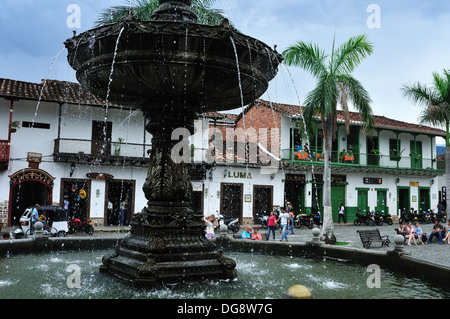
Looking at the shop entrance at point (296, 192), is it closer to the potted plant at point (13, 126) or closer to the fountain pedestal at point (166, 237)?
the potted plant at point (13, 126)

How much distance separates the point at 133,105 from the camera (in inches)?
268

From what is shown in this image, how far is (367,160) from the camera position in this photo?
28016mm

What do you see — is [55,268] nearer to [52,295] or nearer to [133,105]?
[52,295]

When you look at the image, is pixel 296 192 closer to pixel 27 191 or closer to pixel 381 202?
pixel 381 202

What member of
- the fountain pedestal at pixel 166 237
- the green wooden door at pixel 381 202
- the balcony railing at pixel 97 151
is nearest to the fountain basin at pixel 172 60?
the fountain pedestal at pixel 166 237

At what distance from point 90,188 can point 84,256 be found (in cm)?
1372

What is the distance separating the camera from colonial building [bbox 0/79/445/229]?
19.7m

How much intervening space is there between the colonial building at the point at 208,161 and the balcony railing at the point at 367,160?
7 cm

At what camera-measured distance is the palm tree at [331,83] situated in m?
13.2

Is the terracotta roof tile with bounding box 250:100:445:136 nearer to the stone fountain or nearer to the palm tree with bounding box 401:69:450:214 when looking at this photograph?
the palm tree with bounding box 401:69:450:214

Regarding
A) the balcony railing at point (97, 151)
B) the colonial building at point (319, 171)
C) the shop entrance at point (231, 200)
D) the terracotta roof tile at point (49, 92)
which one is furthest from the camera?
the colonial building at point (319, 171)

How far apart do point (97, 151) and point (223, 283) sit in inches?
658

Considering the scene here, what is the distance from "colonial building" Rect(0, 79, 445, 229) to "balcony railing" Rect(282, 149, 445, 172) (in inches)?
2.9

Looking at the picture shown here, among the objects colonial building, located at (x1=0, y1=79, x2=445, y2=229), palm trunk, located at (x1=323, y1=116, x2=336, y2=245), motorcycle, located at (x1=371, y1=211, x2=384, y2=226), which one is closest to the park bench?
palm trunk, located at (x1=323, y1=116, x2=336, y2=245)
